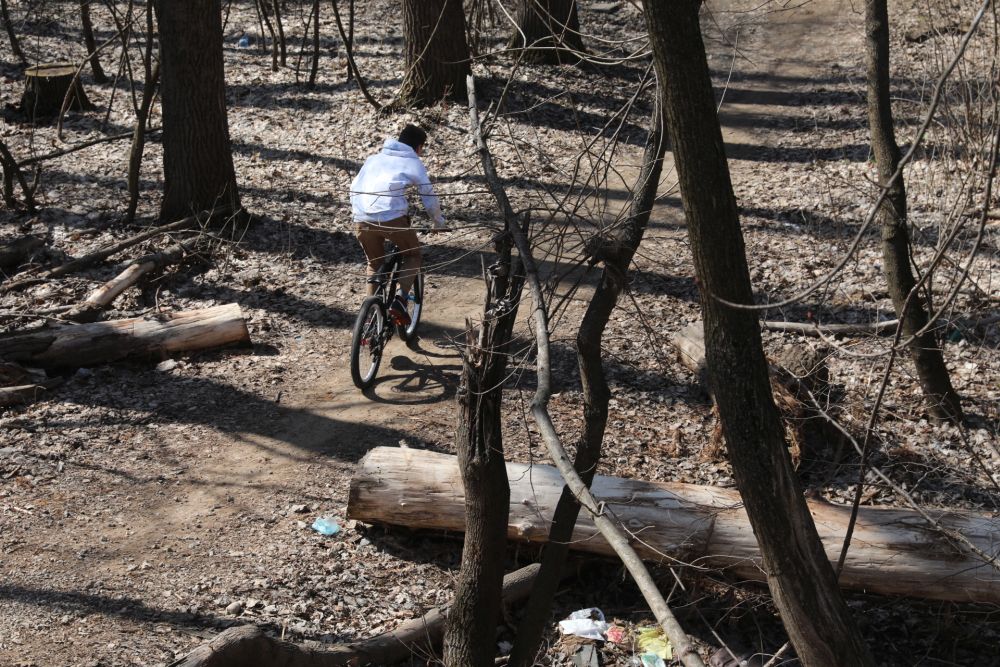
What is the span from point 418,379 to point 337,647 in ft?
11.0

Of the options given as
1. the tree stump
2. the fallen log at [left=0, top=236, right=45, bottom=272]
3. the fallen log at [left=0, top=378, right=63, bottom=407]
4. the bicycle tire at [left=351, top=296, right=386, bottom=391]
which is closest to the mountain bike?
the bicycle tire at [left=351, top=296, right=386, bottom=391]

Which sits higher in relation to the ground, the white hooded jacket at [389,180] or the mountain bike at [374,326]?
the white hooded jacket at [389,180]

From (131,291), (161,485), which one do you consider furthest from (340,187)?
(161,485)

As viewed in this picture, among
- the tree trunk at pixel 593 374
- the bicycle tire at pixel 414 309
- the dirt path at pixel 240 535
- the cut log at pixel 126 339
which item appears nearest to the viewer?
the tree trunk at pixel 593 374

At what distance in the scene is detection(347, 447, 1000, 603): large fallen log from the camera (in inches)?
220

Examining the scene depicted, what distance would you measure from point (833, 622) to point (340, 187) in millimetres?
9320

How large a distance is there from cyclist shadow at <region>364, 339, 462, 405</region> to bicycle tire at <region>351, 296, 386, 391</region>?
0.17 metres

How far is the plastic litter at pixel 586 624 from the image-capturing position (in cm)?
570

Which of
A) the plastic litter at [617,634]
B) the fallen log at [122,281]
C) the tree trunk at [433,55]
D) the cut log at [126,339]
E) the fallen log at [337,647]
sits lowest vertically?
the plastic litter at [617,634]

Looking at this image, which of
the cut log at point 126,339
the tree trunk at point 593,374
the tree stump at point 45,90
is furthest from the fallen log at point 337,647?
the tree stump at point 45,90

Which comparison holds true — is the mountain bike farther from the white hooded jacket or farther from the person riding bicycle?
the white hooded jacket

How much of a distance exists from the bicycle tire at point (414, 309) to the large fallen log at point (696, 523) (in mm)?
2344

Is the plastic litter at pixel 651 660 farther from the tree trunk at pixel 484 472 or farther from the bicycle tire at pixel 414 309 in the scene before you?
the bicycle tire at pixel 414 309

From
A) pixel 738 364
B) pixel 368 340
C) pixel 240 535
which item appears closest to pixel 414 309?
pixel 368 340
